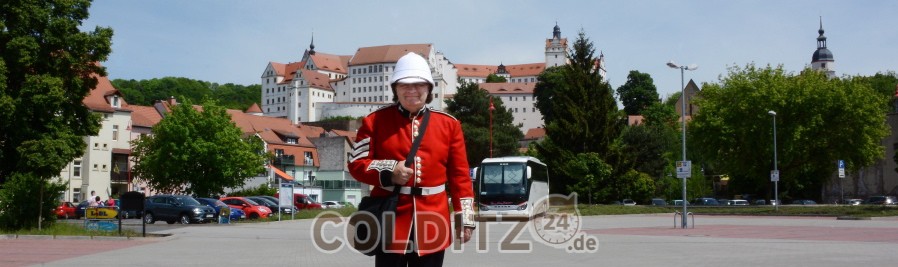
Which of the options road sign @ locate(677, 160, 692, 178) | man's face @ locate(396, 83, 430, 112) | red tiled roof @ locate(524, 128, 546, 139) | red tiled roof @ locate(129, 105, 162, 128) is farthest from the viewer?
red tiled roof @ locate(524, 128, 546, 139)

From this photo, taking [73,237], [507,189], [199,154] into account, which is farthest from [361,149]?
[199,154]

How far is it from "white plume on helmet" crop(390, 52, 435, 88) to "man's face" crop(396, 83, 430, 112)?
0.15ft

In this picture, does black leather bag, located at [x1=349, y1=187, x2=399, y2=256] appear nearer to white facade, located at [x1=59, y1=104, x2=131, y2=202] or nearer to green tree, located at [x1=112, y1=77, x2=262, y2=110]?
white facade, located at [x1=59, y1=104, x2=131, y2=202]

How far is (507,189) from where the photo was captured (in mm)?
39594

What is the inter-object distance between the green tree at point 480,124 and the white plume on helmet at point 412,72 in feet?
253

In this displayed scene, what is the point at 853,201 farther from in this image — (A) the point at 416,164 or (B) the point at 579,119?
(A) the point at 416,164

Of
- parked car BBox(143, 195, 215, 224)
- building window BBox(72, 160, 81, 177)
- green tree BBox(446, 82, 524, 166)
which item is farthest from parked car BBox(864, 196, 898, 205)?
building window BBox(72, 160, 81, 177)

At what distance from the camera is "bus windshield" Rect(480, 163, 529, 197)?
39.5 metres

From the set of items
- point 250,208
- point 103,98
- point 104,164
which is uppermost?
point 103,98

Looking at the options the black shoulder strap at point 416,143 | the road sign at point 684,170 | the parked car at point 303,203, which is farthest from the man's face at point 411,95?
the parked car at point 303,203

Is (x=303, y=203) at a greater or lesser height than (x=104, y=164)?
lesser

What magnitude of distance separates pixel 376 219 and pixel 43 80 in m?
22.2

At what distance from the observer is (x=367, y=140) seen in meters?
5.80

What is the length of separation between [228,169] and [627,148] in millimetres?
26912
